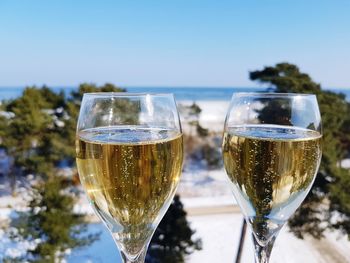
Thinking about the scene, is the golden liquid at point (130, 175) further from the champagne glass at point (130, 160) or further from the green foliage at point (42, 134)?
the green foliage at point (42, 134)

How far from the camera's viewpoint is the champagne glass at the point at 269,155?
0.41 m

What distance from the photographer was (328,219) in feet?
8.36

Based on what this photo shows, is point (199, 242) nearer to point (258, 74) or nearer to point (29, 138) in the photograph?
point (258, 74)

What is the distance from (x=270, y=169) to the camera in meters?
0.41

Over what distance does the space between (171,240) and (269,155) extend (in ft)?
8.03

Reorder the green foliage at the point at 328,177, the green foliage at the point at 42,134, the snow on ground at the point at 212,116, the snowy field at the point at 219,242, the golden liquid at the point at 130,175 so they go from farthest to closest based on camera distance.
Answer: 1. the snow on ground at the point at 212,116
2. the green foliage at the point at 42,134
3. the snowy field at the point at 219,242
4. the green foliage at the point at 328,177
5. the golden liquid at the point at 130,175

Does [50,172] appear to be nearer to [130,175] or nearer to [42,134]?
[42,134]

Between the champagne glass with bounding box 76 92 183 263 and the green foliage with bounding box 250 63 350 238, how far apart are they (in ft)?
5.30

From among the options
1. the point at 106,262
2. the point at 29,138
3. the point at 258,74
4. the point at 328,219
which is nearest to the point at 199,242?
the point at 106,262

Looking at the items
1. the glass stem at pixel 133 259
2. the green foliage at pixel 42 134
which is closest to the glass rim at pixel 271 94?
the glass stem at pixel 133 259

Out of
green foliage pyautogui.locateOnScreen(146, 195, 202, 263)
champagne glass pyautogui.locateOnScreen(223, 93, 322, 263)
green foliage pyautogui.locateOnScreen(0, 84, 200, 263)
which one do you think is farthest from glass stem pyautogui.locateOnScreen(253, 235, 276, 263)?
green foliage pyautogui.locateOnScreen(146, 195, 202, 263)

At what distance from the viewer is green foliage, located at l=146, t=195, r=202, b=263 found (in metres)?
2.60

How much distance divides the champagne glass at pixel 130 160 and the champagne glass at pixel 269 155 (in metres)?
0.09

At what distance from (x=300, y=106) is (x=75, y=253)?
3121 mm
